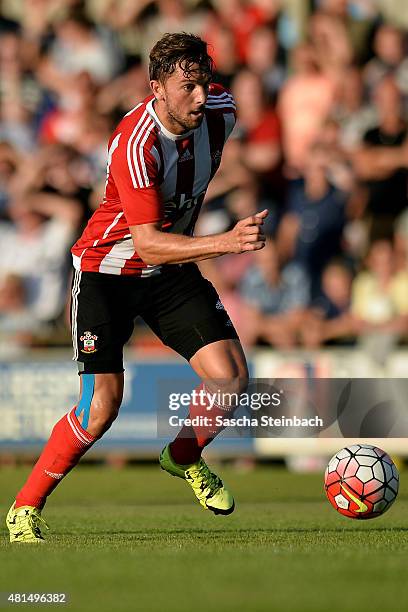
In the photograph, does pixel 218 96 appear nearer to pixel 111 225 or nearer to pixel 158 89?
pixel 158 89

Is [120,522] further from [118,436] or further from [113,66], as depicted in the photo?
[113,66]

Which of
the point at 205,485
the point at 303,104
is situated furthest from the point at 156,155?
the point at 303,104

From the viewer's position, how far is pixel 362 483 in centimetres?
725

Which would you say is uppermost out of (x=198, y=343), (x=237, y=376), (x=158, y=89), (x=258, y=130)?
(x=158, y=89)

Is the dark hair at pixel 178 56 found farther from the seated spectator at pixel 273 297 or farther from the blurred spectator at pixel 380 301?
the seated spectator at pixel 273 297

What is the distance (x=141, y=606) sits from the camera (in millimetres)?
4816

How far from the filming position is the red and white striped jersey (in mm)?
7102

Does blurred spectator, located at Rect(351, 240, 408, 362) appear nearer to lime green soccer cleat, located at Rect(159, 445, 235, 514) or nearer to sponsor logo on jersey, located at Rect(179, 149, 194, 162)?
lime green soccer cleat, located at Rect(159, 445, 235, 514)

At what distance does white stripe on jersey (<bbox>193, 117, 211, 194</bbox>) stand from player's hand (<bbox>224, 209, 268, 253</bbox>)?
980 mm

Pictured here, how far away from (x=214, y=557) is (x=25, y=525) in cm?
143

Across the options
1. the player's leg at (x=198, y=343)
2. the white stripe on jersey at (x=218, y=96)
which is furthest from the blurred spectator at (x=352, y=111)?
the player's leg at (x=198, y=343)

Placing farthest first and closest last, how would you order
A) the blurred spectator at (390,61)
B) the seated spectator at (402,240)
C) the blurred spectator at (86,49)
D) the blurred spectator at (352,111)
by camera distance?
the blurred spectator at (86,49), the blurred spectator at (390,61), the blurred spectator at (352,111), the seated spectator at (402,240)

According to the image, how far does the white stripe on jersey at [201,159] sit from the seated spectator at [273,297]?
18.3 feet

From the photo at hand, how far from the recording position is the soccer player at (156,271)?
23.3 feet
